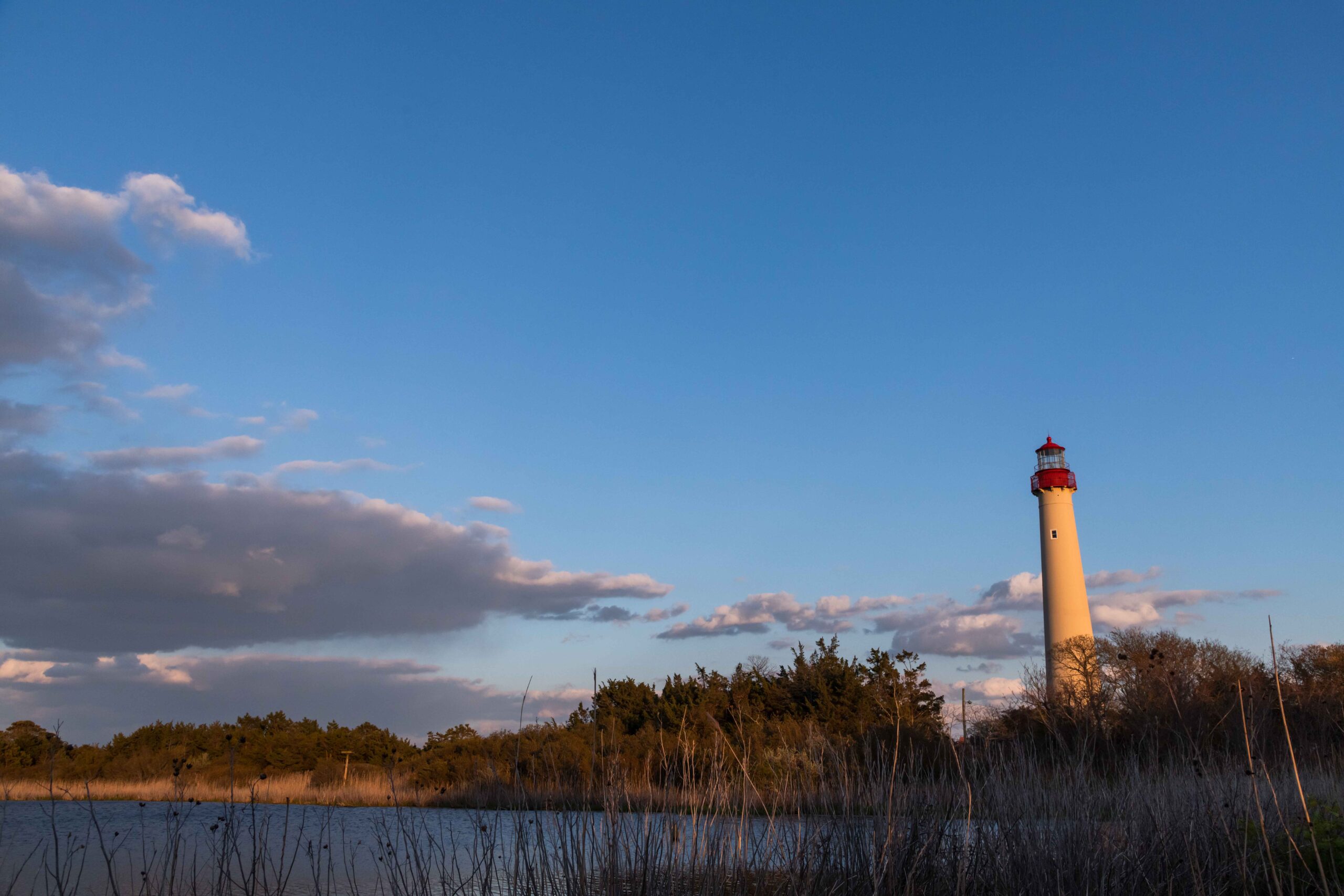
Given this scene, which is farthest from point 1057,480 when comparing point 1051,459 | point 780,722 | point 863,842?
point 863,842

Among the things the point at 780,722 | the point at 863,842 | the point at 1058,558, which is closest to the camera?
the point at 863,842

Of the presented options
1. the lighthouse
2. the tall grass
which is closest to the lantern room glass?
the lighthouse

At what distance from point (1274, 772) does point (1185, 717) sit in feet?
20.6

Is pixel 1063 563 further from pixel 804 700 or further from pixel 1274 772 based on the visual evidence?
pixel 1274 772

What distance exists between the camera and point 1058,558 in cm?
3366

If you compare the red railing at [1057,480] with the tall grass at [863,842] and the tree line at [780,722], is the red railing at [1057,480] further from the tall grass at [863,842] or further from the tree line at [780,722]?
the tall grass at [863,842]

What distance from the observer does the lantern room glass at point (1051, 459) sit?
3494 centimetres

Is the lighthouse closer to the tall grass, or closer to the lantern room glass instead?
the lantern room glass

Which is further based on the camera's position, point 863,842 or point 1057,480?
point 1057,480

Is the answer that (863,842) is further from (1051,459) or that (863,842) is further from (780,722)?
(1051,459)

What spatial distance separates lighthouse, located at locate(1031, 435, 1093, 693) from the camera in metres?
32.8

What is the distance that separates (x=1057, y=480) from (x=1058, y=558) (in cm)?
290

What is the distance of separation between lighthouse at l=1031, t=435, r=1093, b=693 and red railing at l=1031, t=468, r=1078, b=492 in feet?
0.06

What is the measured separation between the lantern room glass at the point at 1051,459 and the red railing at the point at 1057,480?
308mm
